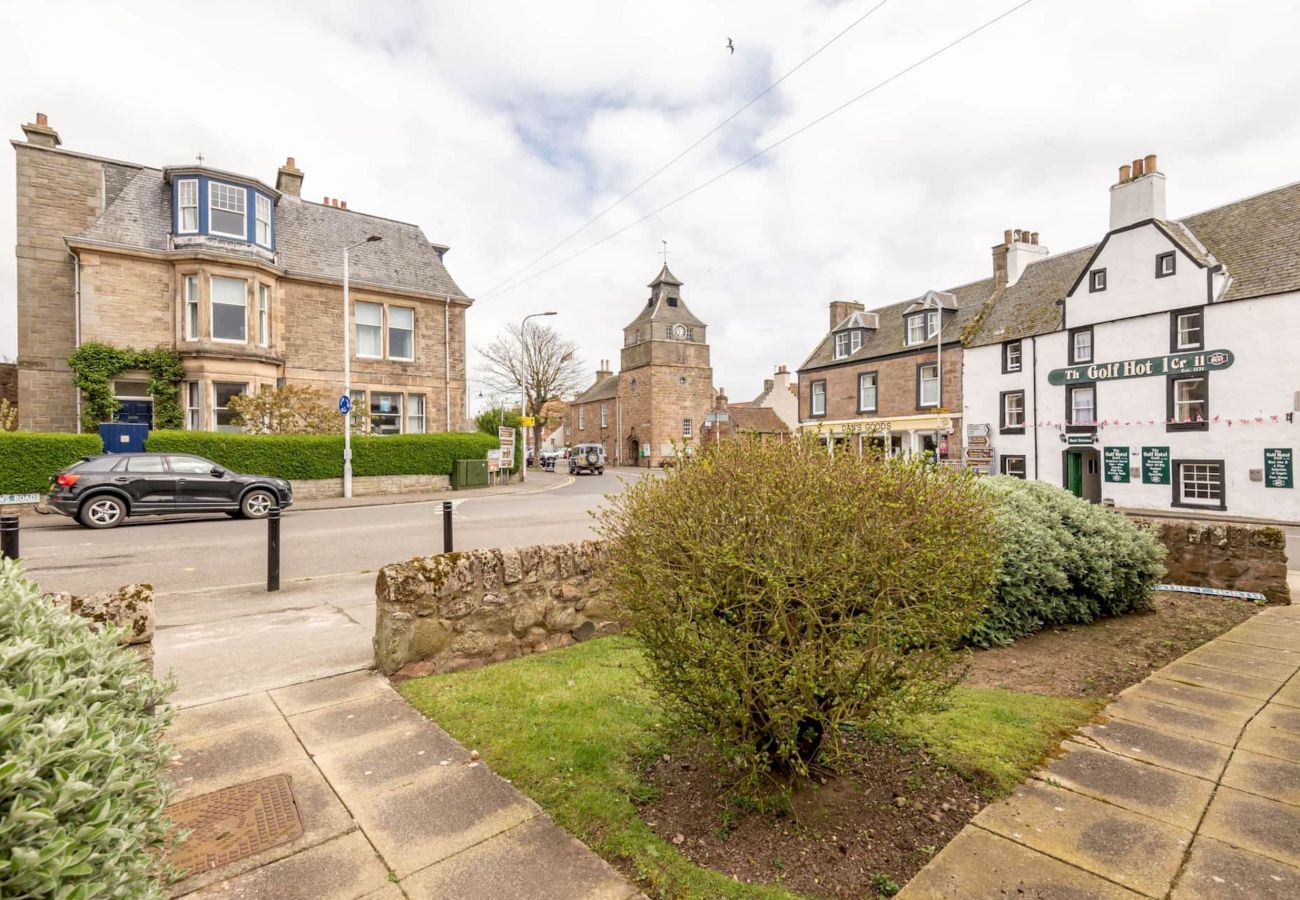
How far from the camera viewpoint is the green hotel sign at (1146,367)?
1908cm

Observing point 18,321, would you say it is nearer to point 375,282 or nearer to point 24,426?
point 24,426

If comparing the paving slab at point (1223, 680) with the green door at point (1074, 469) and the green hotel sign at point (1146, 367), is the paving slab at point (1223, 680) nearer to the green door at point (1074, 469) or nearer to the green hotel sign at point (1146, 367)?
the green hotel sign at point (1146, 367)

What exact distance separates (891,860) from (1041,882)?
58 cm

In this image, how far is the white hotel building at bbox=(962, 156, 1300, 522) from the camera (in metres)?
18.0

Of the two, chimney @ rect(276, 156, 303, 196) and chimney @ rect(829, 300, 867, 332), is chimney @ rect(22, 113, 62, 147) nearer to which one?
chimney @ rect(276, 156, 303, 196)

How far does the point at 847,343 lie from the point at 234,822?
111ft

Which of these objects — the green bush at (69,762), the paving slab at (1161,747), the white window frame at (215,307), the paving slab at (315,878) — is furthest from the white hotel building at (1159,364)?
the white window frame at (215,307)

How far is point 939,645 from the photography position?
9.84ft

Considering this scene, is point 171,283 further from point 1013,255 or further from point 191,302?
point 1013,255


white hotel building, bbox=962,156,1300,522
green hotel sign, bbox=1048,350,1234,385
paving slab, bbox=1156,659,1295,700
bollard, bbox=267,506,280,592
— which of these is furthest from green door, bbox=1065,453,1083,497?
bollard, bbox=267,506,280,592

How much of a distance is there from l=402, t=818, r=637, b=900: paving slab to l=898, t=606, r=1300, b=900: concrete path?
1.27 metres

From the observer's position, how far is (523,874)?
2619 millimetres

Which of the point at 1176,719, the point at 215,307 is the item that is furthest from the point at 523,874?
the point at 215,307

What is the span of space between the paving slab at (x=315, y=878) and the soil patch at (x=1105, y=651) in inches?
162
